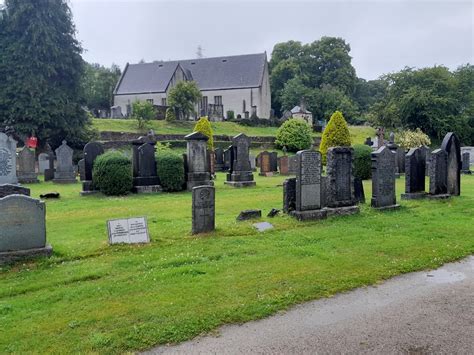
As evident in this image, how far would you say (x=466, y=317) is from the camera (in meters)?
5.29

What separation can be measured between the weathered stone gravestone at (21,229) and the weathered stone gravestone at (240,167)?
42.0 ft

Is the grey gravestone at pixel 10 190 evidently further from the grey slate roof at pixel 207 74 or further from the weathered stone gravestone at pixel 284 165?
the grey slate roof at pixel 207 74

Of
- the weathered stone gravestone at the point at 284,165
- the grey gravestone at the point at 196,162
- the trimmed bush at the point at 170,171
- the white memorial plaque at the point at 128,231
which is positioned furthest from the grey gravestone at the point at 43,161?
the white memorial plaque at the point at 128,231

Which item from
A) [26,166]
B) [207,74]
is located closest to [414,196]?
[26,166]

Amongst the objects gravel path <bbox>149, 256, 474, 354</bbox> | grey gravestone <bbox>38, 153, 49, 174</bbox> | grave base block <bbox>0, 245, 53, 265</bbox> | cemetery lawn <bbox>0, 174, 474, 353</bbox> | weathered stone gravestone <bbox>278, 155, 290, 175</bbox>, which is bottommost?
gravel path <bbox>149, 256, 474, 354</bbox>

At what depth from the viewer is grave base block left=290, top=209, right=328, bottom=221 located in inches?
423

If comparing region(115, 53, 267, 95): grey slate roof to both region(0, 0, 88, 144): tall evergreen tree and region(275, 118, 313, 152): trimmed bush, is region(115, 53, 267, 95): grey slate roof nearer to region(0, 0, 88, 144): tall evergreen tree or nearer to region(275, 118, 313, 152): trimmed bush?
region(275, 118, 313, 152): trimmed bush

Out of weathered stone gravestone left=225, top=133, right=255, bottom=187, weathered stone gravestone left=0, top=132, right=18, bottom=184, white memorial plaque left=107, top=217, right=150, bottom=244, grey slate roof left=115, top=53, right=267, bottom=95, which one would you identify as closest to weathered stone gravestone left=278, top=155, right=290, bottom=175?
weathered stone gravestone left=225, top=133, right=255, bottom=187

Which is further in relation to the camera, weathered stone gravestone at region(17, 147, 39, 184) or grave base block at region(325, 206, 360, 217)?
weathered stone gravestone at region(17, 147, 39, 184)

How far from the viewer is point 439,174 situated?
14.1 m

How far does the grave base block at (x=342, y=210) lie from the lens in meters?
11.3

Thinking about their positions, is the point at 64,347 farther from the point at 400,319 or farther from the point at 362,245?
the point at 362,245

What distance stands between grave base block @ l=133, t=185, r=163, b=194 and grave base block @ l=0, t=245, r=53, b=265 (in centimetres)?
985

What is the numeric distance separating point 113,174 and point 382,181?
989cm
